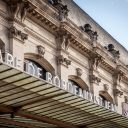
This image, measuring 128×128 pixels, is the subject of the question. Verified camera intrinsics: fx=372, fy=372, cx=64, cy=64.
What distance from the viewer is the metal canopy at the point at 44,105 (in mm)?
15006

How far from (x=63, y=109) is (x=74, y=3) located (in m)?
16.8

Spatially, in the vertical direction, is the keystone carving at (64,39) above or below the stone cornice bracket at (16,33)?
above

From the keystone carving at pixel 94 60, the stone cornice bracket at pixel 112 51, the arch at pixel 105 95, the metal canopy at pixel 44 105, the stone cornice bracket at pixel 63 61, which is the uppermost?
the stone cornice bracket at pixel 112 51

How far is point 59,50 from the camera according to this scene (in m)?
26.4

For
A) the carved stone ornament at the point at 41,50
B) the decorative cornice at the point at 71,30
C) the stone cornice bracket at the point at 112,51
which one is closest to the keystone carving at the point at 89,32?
the decorative cornice at the point at 71,30

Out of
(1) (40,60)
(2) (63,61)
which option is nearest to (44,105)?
(1) (40,60)

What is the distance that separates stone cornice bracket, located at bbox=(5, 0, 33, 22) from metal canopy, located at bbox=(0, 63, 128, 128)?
6.59 m

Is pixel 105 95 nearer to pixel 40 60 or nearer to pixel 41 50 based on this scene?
pixel 40 60

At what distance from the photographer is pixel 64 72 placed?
1043 inches

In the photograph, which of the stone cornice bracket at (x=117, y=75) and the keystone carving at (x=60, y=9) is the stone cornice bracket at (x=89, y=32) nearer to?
the keystone carving at (x=60, y=9)

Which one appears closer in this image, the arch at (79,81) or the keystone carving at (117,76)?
the arch at (79,81)

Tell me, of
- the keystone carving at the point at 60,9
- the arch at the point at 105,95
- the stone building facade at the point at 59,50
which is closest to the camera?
the stone building facade at the point at 59,50

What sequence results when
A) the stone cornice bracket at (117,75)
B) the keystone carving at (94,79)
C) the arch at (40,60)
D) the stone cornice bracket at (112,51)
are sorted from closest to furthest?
1. the arch at (40,60)
2. the keystone carving at (94,79)
3. the stone cornice bracket at (117,75)
4. the stone cornice bracket at (112,51)

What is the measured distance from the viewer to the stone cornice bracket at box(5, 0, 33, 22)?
72.5 ft
